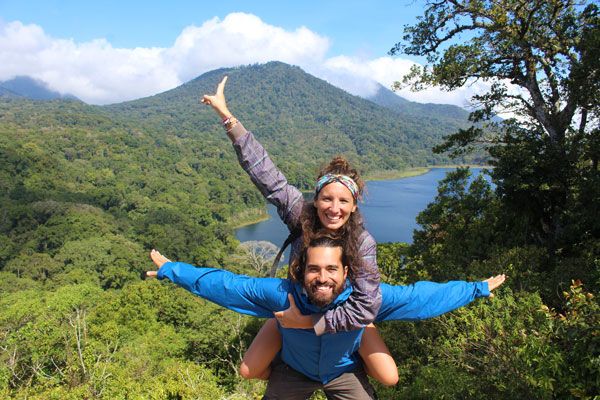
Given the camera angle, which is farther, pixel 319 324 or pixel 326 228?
pixel 326 228

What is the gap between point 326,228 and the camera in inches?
76.6

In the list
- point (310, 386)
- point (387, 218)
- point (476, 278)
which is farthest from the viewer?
point (387, 218)

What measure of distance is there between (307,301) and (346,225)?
38 cm

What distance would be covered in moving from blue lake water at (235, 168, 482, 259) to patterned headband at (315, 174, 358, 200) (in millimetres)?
36867

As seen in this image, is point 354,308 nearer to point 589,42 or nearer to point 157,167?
point 589,42

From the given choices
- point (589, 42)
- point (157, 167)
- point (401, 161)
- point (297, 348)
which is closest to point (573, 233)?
point (589, 42)

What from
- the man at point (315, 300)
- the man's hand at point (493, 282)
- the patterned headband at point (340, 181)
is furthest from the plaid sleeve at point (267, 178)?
the man's hand at point (493, 282)

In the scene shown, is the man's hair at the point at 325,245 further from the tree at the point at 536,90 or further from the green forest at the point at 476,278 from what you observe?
the tree at the point at 536,90

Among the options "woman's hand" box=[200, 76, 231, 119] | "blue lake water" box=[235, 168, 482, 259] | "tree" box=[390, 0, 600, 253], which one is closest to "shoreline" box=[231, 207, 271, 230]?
"blue lake water" box=[235, 168, 482, 259]

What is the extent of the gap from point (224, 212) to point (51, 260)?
31.4m

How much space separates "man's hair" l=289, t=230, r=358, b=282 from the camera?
187cm

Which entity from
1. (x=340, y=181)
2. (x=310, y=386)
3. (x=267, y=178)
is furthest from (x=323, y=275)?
(x=310, y=386)

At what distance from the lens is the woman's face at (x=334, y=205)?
1926 millimetres

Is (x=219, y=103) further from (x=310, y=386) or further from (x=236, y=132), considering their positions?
(x=310, y=386)
